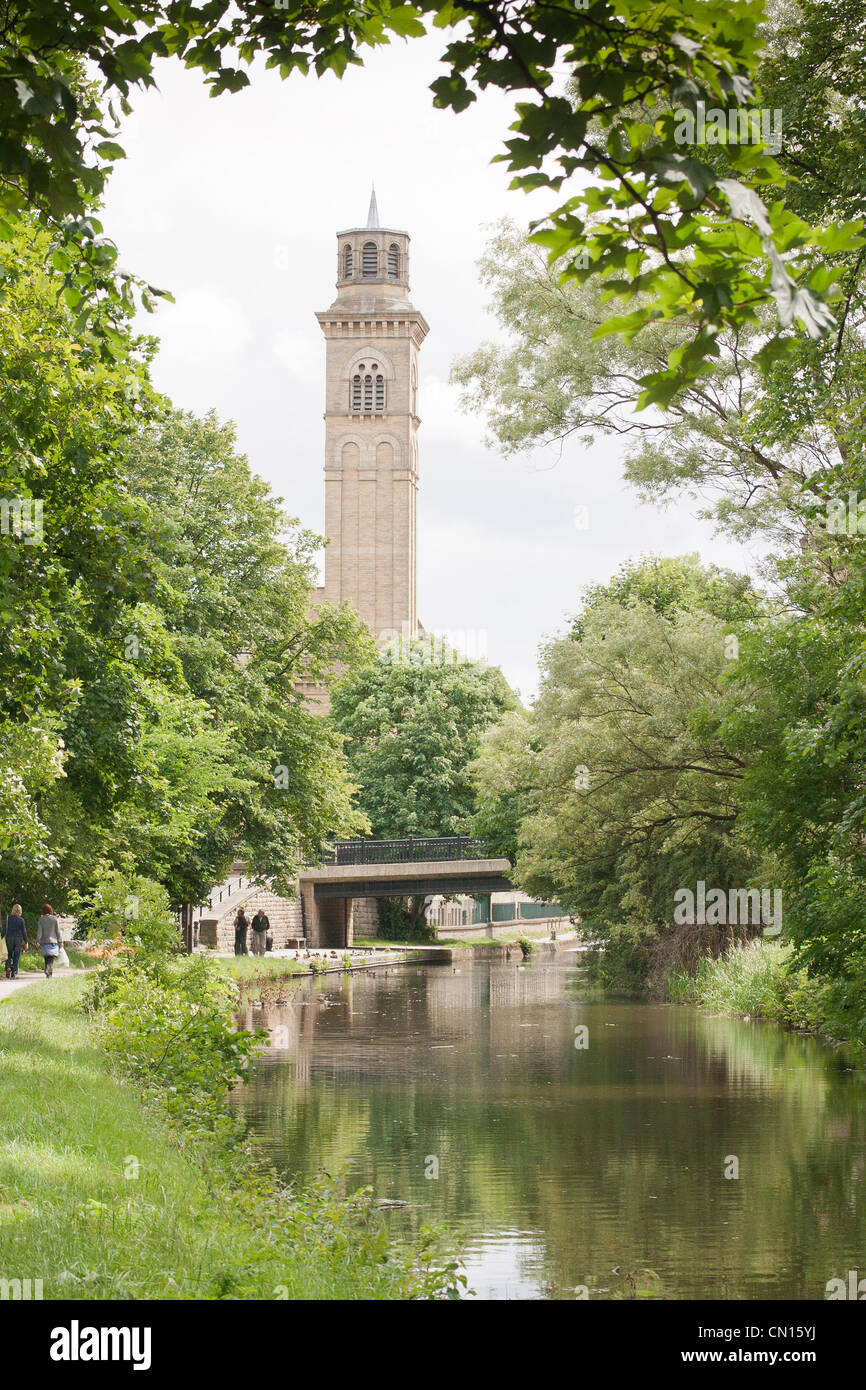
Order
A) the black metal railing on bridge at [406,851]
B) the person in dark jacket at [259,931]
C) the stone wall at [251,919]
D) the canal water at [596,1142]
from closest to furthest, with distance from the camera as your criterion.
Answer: the canal water at [596,1142], the stone wall at [251,919], the person in dark jacket at [259,931], the black metal railing on bridge at [406,851]

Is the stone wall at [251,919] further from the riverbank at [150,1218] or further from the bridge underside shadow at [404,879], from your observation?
the riverbank at [150,1218]

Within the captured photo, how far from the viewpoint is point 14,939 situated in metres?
27.6

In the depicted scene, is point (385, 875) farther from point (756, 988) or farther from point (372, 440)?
point (372, 440)

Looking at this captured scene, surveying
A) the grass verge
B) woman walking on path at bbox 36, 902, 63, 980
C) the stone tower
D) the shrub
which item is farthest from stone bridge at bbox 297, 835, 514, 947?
the stone tower

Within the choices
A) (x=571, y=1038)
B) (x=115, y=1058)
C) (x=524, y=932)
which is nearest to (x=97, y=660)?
(x=115, y=1058)

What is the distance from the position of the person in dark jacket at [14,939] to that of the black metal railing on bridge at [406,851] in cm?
2220

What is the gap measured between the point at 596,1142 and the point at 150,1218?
25.1ft

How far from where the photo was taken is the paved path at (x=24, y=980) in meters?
23.5

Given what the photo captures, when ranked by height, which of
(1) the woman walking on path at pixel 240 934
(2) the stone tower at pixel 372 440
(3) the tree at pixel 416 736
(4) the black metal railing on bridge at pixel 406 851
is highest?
(2) the stone tower at pixel 372 440

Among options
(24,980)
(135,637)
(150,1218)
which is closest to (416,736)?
(24,980)

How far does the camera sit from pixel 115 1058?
51.8 ft

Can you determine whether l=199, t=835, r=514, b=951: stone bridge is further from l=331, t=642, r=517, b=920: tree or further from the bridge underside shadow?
l=331, t=642, r=517, b=920: tree

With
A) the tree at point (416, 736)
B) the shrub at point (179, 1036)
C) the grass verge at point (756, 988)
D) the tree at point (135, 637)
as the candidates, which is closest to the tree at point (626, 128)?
the tree at point (135, 637)
